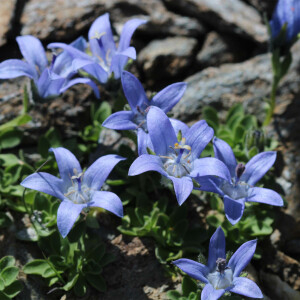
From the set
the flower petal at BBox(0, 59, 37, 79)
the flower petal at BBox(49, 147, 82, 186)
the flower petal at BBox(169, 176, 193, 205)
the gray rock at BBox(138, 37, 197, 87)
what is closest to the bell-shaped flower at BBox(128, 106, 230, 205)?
the flower petal at BBox(169, 176, 193, 205)

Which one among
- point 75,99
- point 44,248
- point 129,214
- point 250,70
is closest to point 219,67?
point 250,70

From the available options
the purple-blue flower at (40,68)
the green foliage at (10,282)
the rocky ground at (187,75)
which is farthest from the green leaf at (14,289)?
the purple-blue flower at (40,68)

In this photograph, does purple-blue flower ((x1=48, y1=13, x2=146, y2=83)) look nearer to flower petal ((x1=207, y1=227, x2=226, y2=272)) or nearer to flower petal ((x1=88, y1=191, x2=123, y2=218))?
flower petal ((x1=88, y1=191, x2=123, y2=218))

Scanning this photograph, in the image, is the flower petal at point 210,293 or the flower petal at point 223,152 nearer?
the flower petal at point 210,293

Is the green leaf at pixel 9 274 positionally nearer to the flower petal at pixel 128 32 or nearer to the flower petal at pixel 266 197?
the flower petal at pixel 266 197

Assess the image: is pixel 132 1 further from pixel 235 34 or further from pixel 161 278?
pixel 161 278

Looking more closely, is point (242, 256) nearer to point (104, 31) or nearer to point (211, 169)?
point (211, 169)
